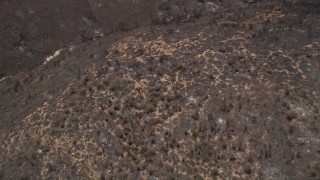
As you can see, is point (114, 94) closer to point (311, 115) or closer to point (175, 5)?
point (311, 115)

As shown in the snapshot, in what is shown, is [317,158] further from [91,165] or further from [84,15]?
[84,15]

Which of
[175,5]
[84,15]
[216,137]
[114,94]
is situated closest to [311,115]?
[216,137]

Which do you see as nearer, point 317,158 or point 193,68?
point 317,158

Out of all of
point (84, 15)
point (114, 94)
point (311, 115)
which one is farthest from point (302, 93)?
point (84, 15)

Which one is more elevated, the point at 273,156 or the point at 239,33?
the point at 239,33

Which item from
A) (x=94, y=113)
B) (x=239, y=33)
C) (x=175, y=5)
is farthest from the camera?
(x=175, y=5)

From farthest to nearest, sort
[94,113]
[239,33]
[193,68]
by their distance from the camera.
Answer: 1. [239,33]
2. [193,68]
3. [94,113]
